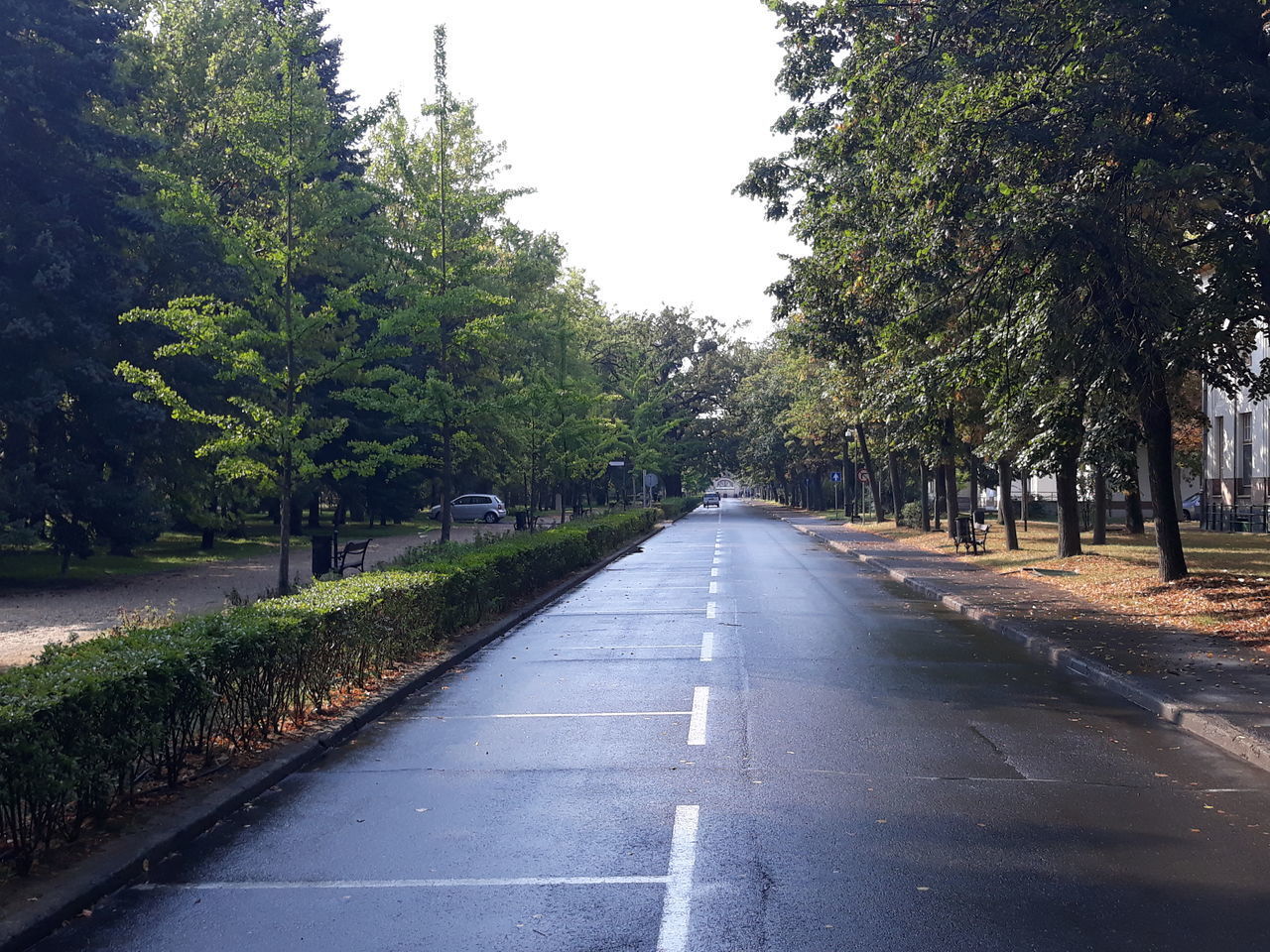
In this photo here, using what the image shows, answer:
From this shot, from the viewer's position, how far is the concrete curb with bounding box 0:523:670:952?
4.79 metres

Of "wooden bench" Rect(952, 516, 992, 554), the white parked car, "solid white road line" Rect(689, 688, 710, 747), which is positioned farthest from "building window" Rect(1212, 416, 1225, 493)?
"solid white road line" Rect(689, 688, 710, 747)

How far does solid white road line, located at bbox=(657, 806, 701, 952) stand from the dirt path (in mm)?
7221

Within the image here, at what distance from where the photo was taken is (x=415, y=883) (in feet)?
17.5

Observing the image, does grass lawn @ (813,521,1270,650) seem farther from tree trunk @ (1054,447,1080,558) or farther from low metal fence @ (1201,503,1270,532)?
low metal fence @ (1201,503,1270,532)

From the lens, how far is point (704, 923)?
4727 mm

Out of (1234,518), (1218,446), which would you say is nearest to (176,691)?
(1234,518)

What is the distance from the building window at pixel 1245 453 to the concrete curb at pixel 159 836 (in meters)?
41.2

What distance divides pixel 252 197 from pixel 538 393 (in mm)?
15271

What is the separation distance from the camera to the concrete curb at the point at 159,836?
4.79 meters

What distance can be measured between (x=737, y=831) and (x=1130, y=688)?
5765mm

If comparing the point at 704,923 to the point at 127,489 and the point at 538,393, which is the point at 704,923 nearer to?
the point at 538,393

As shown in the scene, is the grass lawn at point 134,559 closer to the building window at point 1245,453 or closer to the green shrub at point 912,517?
the green shrub at point 912,517

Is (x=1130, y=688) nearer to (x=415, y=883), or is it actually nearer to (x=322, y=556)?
(x=415, y=883)

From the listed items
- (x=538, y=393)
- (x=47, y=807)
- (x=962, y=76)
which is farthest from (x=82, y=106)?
(x=47, y=807)
